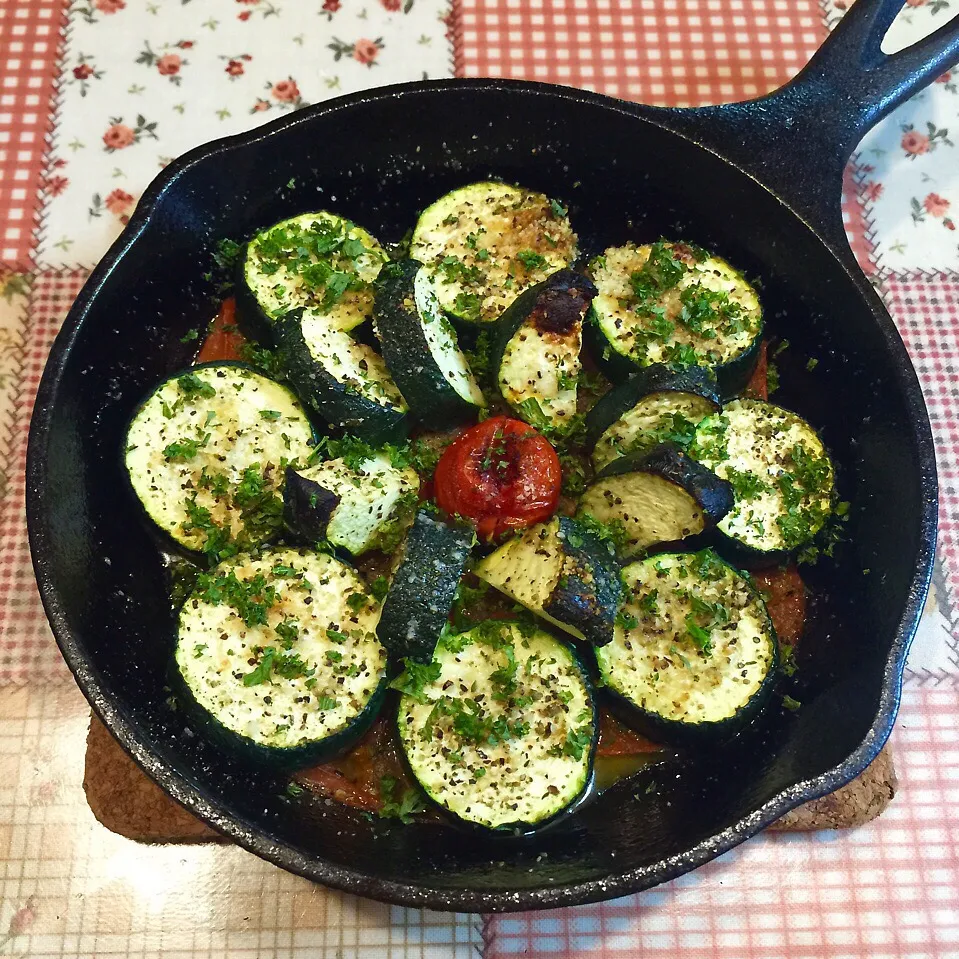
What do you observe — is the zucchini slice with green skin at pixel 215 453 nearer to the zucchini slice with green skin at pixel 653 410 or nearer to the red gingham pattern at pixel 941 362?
the zucchini slice with green skin at pixel 653 410

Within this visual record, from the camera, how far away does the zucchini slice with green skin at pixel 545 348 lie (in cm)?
233

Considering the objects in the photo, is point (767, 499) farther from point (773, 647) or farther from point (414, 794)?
point (414, 794)

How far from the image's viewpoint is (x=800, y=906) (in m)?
2.36

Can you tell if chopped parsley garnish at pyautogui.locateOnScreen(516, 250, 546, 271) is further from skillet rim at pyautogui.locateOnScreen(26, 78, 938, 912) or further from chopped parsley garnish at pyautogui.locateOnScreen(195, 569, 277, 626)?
chopped parsley garnish at pyautogui.locateOnScreen(195, 569, 277, 626)

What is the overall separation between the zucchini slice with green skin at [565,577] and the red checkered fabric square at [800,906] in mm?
831

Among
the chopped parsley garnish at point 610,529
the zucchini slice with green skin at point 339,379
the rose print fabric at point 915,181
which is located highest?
the rose print fabric at point 915,181

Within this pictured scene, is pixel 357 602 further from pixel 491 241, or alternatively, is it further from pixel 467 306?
pixel 491 241

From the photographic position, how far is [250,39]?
126 inches

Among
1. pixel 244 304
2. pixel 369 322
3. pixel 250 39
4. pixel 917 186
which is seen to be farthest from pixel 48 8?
pixel 917 186

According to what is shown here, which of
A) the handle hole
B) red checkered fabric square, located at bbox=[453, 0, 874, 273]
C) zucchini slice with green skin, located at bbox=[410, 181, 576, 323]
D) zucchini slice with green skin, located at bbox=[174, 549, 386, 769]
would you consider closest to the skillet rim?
zucchini slice with green skin, located at bbox=[174, 549, 386, 769]

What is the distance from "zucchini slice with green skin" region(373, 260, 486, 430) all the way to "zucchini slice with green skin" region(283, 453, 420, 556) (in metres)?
0.20

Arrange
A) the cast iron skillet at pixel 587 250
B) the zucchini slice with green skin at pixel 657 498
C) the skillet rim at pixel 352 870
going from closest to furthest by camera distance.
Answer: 1. the skillet rim at pixel 352 870
2. the cast iron skillet at pixel 587 250
3. the zucchini slice with green skin at pixel 657 498

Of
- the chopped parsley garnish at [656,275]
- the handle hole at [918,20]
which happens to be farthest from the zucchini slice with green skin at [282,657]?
the handle hole at [918,20]

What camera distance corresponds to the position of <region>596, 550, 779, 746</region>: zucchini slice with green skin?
2.21 m
